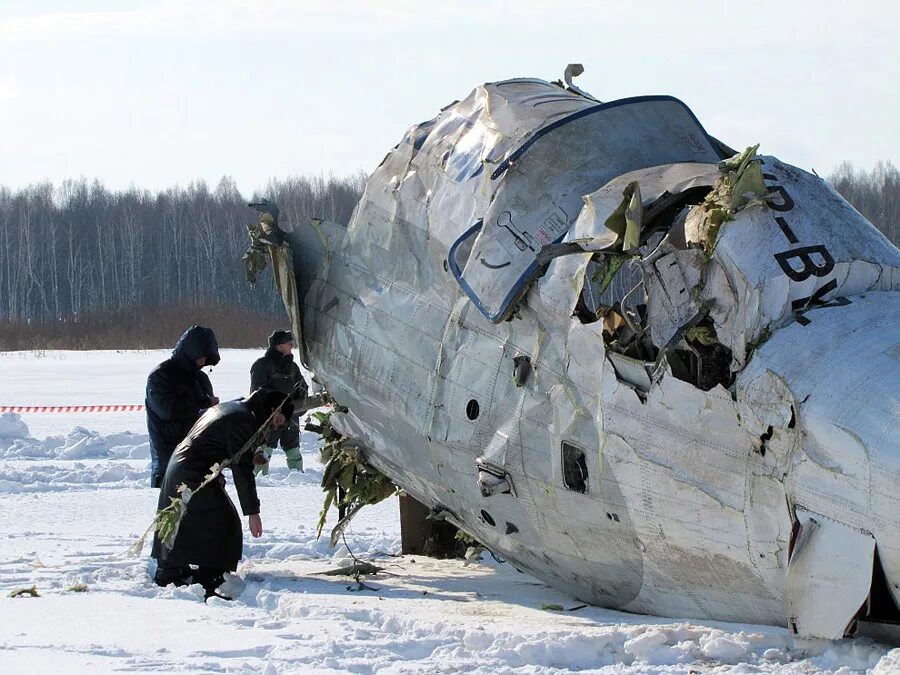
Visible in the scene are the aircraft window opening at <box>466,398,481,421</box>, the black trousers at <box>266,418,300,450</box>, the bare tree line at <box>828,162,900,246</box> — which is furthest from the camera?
the bare tree line at <box>828,162,900,246</box>

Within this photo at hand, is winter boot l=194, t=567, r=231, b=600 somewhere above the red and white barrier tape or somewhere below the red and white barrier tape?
below

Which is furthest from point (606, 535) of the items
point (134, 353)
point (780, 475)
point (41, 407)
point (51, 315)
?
point (51, 315)

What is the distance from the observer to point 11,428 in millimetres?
16797

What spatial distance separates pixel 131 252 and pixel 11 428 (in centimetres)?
5226

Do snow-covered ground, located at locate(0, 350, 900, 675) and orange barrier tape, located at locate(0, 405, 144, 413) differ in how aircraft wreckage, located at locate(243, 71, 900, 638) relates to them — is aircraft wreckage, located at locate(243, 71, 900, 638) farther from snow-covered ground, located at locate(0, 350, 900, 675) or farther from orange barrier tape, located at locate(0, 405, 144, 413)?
orange barrier tape, located at locate(0, 405, 144, 413)

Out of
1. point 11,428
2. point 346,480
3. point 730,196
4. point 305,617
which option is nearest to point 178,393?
point 346,480

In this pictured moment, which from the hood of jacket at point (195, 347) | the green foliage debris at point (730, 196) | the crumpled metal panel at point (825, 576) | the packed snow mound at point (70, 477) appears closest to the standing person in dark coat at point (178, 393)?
the hood of jacket at point (195, 347)

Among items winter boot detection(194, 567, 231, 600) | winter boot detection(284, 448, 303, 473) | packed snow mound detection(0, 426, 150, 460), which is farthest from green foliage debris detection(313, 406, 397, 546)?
packed snow mound detection(0, 426, 150, 460)

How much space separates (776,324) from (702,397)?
46cm

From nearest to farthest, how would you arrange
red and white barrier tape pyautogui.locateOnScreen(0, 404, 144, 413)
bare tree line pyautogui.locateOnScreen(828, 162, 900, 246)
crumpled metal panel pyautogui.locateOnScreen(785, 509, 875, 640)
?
crumpled metal panel pyautogui.locateOnScreen(785, 509, 875, 640) → red and white barrier tape pyautogui.locateOnScreen(0, 404, 144, 413) → bare tree line pyautogui.locateOnScreen(828, 162, 900, 246)

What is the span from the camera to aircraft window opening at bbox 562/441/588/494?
6.57 meters

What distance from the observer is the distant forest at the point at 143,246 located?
65312 millimetres

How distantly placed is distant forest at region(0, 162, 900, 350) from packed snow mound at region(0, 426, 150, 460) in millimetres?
41690

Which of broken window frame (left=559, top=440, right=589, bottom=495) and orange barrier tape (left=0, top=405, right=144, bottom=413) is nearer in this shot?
broken window frame (left=559, top=440, right=589, bottom=495)
